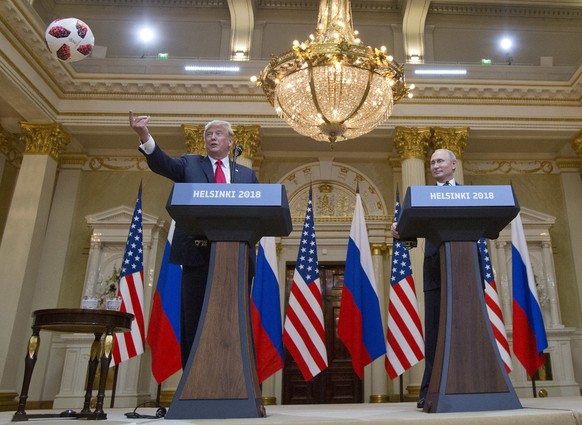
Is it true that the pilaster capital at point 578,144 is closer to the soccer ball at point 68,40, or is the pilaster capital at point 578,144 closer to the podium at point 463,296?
the podium at point 463,296

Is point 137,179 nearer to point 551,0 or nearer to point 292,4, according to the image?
point 292,4

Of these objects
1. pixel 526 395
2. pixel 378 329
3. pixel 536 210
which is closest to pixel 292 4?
pixel 536 210

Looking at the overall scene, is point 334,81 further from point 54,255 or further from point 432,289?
point 54,255

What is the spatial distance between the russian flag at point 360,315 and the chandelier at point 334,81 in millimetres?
1730

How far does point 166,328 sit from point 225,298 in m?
3.71

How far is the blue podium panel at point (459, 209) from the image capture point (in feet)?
7.00

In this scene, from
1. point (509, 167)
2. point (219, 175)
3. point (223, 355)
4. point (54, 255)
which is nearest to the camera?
point (223, 355)

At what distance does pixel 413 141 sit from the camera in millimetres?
8352

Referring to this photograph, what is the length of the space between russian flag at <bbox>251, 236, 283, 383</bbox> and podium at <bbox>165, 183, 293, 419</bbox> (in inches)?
146

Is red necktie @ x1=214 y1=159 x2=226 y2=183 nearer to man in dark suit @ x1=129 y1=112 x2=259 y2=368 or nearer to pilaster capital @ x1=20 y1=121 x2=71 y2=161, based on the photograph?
man in dark suit @ x1=129 y1=112 x2=259 y2=368

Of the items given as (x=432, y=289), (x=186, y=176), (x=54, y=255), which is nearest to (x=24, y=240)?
(x=54, y=255)

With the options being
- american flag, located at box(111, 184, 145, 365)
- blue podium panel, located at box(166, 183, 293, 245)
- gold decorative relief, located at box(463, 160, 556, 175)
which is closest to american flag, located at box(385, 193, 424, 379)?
american flag, located at box(111, 184, 145, 365)

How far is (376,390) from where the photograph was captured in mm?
8109

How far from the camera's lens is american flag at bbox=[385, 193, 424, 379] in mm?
5883
